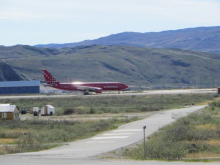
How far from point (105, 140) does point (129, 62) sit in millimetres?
168938

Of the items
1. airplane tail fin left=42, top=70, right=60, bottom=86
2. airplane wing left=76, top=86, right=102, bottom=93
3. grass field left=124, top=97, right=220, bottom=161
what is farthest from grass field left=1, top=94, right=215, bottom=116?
grass field left=124, top=97, right=220, bottom=161

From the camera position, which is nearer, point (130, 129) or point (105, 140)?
point (105, 140)

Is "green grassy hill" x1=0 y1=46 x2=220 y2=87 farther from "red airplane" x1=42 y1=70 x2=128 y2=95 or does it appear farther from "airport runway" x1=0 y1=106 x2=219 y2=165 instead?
"airport runway" x1=0 y1=106 x2=219 y2=165

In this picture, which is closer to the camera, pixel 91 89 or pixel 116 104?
pixel 116 104

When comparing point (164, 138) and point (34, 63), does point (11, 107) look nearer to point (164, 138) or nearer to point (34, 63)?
point (164, 138)

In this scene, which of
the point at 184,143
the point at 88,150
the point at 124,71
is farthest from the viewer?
the point at 124,71

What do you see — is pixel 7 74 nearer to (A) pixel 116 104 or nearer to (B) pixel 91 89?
(B) pixel 91 89

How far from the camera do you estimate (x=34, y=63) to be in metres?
182

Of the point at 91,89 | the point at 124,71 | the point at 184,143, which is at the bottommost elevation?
the point at 91,89

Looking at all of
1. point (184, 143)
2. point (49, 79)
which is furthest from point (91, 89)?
point (184, 143)

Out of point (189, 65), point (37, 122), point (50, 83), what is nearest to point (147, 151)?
point (37, 122)

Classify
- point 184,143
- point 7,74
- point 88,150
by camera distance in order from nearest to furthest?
1. point 88,150
2. point 184,143
3. point 7,74

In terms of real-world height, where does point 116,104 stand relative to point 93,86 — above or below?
below

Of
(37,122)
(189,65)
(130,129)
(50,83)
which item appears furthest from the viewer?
(189,65)
